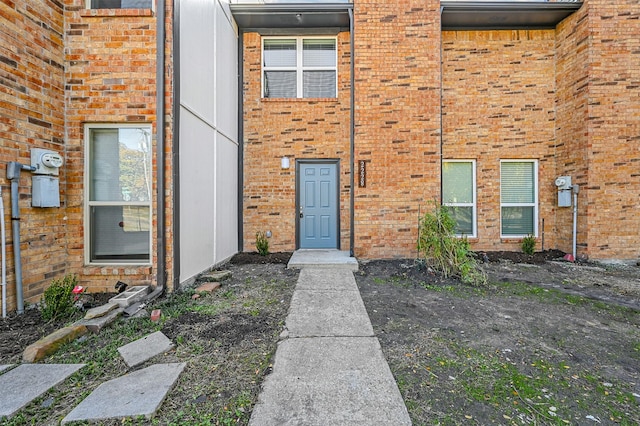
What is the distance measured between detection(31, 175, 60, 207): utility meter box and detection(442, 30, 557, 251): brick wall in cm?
728

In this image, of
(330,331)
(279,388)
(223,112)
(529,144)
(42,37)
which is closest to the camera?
(279,388)

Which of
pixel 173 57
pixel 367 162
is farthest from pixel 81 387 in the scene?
pixel 367 162

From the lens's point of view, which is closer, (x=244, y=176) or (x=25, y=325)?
(x=25, y=325)

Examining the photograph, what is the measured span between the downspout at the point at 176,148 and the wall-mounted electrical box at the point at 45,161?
53.2 inches

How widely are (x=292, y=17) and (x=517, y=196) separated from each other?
22.2 feet

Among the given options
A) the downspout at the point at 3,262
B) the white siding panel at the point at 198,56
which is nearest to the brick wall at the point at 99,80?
the white siding panel at the point at 198,56

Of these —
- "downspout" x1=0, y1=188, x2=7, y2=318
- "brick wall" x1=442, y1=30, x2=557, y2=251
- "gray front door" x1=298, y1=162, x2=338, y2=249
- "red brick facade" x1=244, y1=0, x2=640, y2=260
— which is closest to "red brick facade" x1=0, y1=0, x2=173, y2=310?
"downspout" x1=0, y1=188, x2=7, y2=318

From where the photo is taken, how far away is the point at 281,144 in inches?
277

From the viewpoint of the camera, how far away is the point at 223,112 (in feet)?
19.6

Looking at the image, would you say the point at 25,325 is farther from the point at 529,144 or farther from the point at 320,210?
the point at 529,144

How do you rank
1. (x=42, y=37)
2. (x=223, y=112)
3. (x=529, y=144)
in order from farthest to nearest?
(x=529, y=144), (x=223, y=112), (x=42, y=37)

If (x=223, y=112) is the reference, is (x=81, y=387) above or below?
below

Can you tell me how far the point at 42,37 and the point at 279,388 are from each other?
492 centimetres

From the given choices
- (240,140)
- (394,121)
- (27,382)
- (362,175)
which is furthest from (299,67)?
(27,382)
